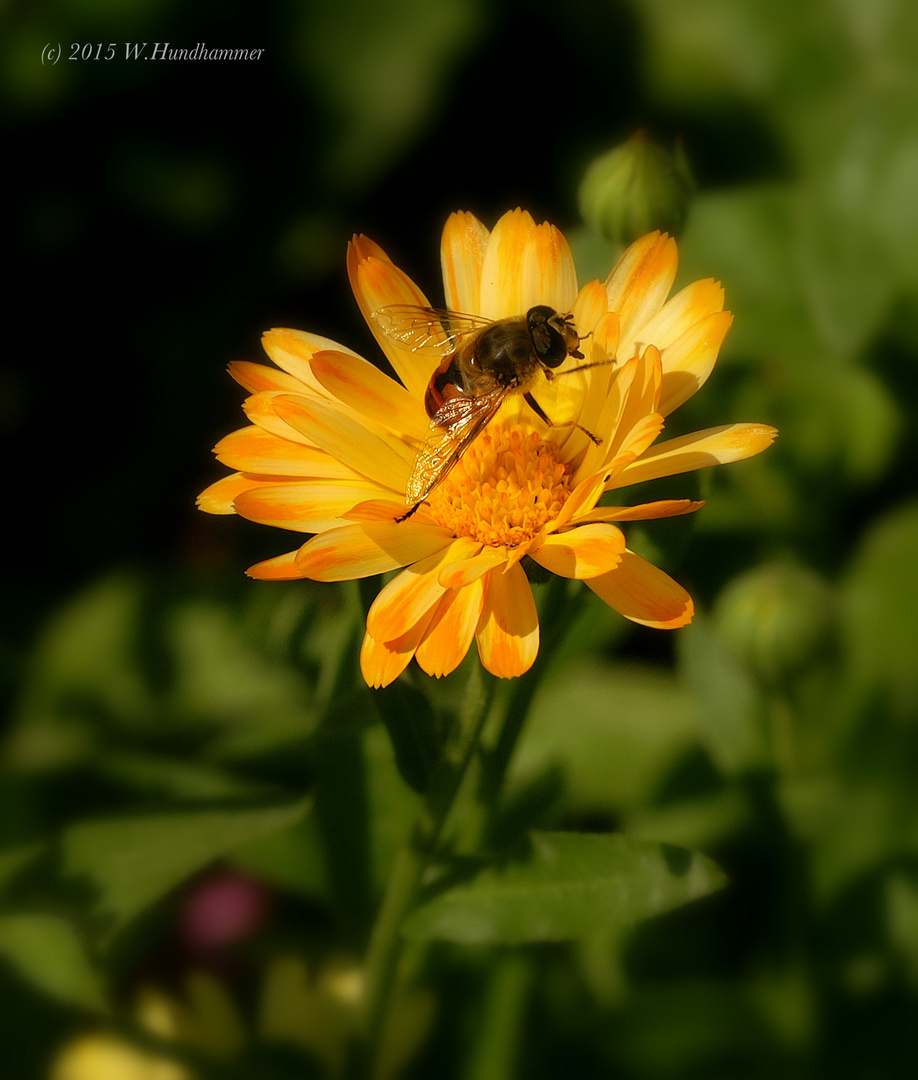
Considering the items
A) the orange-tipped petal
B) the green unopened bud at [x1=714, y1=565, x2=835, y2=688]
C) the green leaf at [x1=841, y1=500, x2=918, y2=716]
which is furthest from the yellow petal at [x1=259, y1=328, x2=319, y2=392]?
the green leaf at [x1=841, y1=500, x2=918, y2=716]

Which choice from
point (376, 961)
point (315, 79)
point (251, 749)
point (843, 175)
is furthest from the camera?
point (315, 79)

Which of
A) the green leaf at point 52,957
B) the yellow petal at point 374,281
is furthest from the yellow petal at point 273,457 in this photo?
the green leaf at point 52,957

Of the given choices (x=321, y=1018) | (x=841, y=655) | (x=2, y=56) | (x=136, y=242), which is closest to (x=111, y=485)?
(x=136, y=242)

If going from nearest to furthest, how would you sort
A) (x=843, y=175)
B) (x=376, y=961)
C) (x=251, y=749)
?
1. (x=376, y=961)
2. (x=251, y=749)
3. (x=843, y=175)

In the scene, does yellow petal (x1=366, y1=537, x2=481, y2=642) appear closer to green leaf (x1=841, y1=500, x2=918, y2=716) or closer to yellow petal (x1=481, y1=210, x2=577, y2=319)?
yellow petal (x1=481, y1=210, x2=577, y2=319)

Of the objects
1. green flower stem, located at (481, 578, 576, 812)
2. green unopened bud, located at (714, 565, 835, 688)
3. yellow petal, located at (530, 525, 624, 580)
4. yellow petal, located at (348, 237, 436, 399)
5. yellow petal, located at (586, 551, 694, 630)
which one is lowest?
green unopened bud, located at (714, 565, 835, 688)

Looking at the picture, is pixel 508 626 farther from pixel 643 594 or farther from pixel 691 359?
pixel 691 359

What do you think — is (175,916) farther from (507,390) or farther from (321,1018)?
(507,390)

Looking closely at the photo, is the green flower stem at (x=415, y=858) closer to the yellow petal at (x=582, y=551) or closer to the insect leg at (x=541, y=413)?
the yellow petal at (x=582, y=551)
